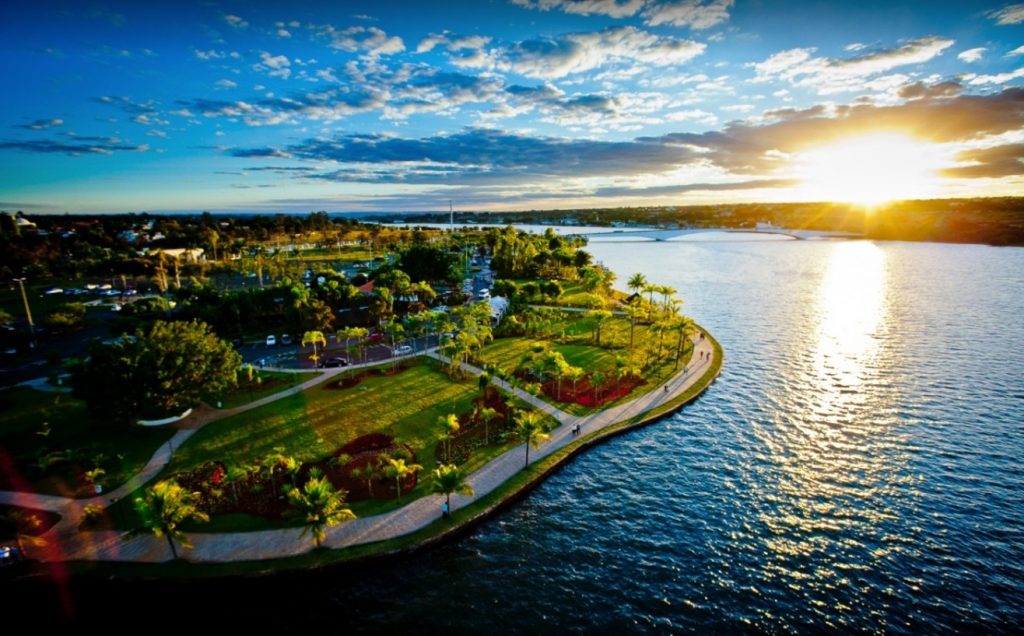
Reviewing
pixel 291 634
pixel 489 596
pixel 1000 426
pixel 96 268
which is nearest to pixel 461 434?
pixel 489 596

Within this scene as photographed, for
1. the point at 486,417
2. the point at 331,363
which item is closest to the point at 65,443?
the point at 331,363

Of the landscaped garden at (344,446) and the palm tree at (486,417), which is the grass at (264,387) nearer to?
the landscaped garden at (344,446)

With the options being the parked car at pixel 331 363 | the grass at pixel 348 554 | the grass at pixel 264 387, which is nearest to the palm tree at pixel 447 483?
the grass at pixel 348 554

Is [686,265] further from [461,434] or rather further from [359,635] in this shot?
[359,635]

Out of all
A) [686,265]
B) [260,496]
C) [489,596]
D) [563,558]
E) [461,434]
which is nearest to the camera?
[489,596]

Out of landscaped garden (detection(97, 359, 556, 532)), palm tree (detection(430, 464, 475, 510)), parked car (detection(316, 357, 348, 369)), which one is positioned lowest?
landscaped garden (detection(97, 359, 556, 532))

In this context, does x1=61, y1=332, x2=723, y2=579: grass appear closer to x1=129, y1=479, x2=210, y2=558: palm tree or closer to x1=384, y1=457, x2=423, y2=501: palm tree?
x1=129, y1=479, x2=210, y2=558: palm tree

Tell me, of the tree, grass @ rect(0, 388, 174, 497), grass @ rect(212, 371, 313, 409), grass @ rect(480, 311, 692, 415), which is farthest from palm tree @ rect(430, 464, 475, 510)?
grass @ rect(212, 371, 313, 409)
